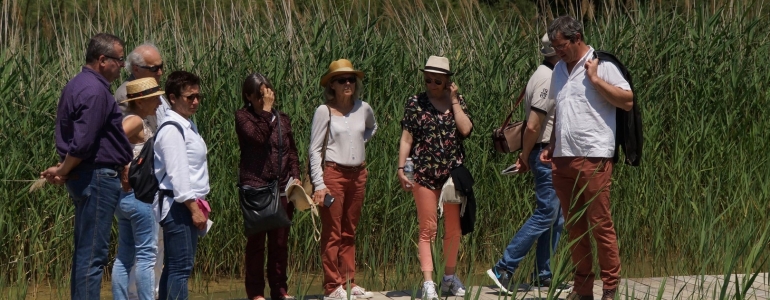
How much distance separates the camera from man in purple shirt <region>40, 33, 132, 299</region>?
496 cm

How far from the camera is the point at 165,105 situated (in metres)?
5.85

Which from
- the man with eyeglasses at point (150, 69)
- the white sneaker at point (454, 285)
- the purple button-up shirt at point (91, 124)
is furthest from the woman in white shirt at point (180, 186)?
the white sneaker at point (454, 285)

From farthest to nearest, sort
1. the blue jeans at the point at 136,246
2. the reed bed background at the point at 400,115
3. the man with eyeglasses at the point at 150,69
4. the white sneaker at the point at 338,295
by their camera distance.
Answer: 1. the reed bed background at the point at 400,115
2. the white sneaker at the point at 338,295
3. the man with eyeglasses at the point at 150,69
4. the blue jeans at the point at 136,246

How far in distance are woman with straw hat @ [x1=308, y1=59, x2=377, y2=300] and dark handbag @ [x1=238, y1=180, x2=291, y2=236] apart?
0.27m

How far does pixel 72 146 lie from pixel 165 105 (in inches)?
38.8

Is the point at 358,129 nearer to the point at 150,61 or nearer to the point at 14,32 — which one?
the point at 150,61

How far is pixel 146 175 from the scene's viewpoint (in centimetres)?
498

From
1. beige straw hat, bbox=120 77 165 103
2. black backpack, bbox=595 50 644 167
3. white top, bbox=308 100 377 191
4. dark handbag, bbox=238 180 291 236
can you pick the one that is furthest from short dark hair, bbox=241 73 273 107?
black backpack, bbox=595 50 644 167

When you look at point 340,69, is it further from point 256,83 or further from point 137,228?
point 137,228

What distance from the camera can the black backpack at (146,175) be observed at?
4977 millimetres

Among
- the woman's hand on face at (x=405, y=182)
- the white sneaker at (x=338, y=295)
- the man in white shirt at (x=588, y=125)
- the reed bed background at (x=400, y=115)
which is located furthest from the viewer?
the reed bed background at (x=400, y=115)

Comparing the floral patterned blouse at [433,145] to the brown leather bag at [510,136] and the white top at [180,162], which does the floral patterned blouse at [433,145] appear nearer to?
the brown leather bag at [510,136]

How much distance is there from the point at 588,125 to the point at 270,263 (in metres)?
1.80

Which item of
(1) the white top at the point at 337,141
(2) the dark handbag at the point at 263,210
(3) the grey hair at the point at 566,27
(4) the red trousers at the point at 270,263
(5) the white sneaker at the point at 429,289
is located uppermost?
(3) the grey hair at the point at 566,27
